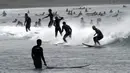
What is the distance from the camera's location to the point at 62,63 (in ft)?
63.5

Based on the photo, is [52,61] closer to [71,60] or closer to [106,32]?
[71,60]

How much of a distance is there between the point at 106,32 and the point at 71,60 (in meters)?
15.2

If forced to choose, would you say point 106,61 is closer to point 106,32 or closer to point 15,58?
point 15,58

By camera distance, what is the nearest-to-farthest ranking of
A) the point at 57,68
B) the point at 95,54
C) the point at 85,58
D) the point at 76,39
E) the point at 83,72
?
the point at 83,72, the point at 57,68, the point at 85,58, the point at 95,54, the point at 76,39

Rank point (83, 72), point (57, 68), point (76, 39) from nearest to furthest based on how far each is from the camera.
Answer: point (83, 72), point (57, 68), point (76, 39)

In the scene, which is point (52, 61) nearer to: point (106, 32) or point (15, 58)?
point (15, 58)

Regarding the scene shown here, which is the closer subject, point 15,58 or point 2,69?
point 2,69

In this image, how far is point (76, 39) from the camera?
3369 cm

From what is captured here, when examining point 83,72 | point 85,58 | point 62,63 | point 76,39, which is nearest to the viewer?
point 83,72

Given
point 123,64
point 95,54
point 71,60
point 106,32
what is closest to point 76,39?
point 106,32

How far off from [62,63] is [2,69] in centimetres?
305

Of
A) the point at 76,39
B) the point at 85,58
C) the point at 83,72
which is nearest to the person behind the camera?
the point at 83,72

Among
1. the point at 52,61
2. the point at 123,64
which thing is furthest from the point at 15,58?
the point at 123,64

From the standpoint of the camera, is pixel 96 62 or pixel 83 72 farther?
pixel 96 62
